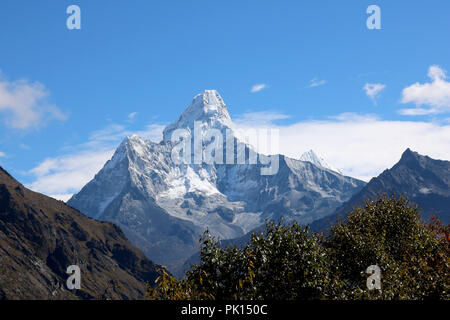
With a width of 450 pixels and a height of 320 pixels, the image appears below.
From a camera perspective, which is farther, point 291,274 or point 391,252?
point 391,252

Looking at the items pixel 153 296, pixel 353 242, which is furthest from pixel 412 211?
pixel 153 296

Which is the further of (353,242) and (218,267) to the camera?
(353,242)

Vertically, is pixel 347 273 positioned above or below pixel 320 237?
below

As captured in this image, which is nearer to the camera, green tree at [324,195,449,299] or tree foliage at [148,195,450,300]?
tree foliage at [148,195,450,300]

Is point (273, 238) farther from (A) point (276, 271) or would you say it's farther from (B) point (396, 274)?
(B) point (396, 274)

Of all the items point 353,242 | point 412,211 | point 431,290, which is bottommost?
point 431,290

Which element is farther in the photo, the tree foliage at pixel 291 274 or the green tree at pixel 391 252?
the green tree at pixel 391 252

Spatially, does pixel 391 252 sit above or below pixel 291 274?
above

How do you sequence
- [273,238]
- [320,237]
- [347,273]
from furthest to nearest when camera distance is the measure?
[320,237]
[347,273]
[273,238]
